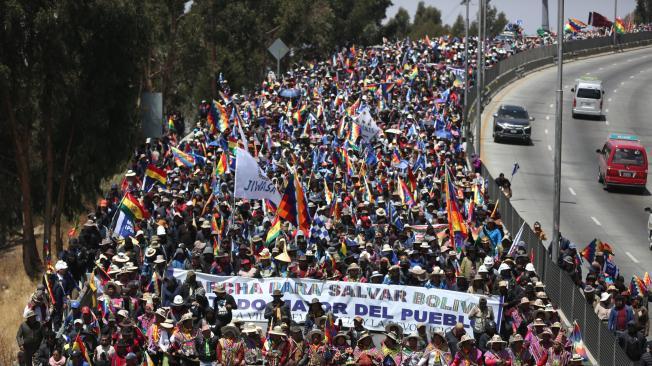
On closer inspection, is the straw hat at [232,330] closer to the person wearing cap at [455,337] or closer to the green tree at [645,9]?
the person wearing cap at [455,337]

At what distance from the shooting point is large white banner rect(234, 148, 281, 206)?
21.4 meters

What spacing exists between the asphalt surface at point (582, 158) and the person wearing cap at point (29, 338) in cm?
1402

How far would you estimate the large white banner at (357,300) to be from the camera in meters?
17.3

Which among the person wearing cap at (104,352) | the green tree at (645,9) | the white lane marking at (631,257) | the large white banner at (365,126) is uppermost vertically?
the green tree at (645,9)

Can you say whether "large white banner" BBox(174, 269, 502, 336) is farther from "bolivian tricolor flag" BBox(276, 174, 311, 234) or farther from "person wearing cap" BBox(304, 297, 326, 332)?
"bolivian tricolor flag" BBox(276, 174, 311, 234)

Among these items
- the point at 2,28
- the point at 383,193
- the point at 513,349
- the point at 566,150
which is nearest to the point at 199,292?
the point at 513,349

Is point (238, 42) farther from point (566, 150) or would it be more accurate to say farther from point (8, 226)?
point (8, 226)

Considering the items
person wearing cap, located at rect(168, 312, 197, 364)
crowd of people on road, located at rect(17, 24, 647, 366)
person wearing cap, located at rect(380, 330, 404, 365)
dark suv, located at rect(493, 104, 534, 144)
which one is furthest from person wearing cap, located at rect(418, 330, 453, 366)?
dark suv, located at rect(493, 104, 534, 144)

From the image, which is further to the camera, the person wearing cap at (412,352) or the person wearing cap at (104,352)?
the person wearing cap at (104,352)

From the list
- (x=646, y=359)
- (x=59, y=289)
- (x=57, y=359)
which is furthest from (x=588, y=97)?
(x=57, y=359)

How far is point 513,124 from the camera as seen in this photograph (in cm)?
4731

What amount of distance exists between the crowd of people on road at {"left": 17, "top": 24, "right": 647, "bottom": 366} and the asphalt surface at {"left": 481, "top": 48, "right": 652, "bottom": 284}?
378cm

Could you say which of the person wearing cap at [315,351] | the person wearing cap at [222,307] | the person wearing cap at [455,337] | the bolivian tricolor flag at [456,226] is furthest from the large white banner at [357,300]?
the bolivian tricolor flag at [456,226]

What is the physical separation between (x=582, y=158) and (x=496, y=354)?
32935mm
